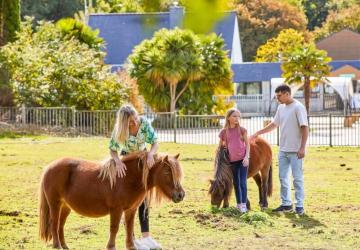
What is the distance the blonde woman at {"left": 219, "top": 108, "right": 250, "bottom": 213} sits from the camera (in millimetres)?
11688

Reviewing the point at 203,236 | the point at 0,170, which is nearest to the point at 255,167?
the point at 203,236

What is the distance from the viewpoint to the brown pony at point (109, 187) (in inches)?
329

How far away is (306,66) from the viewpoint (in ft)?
153

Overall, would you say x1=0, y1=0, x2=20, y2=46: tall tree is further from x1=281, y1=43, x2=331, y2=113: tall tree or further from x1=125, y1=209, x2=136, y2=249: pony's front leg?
x1=281, y1=43, x2=331, y2=113: tall tree

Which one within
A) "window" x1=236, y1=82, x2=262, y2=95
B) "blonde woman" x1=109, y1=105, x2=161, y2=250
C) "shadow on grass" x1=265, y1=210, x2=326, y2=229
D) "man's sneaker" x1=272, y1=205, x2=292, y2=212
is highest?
"window" x1=236, y1=82, x2=262, y2=95

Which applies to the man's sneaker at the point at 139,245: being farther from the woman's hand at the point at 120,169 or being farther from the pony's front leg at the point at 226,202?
the pony's front leg at the point at 226,202

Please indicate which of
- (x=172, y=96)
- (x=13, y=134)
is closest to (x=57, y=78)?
(x=13, y=134)

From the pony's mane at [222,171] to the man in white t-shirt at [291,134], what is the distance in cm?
56

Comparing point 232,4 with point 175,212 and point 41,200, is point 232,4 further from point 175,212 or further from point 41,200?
point 175,212

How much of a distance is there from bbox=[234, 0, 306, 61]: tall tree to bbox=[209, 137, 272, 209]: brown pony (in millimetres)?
7898

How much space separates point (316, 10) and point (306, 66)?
43.9m

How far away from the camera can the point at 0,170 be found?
20188 millimetres

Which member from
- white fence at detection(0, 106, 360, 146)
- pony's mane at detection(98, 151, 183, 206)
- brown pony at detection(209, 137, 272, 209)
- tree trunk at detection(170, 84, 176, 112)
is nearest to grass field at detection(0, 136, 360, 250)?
brown pony at detection(209, 137, 272, 209)

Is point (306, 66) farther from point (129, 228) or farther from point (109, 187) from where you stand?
point (109, 187)
